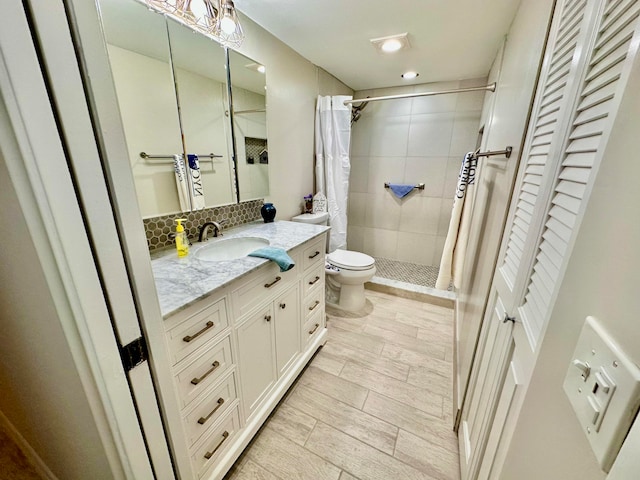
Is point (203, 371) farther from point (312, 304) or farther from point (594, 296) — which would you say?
point (594, 296)

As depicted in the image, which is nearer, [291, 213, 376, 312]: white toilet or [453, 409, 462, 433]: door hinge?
[453, 409, 462, 433]: door hinge

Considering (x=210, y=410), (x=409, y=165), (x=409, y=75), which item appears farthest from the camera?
(x=409, y=165)

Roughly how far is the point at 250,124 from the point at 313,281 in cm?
117

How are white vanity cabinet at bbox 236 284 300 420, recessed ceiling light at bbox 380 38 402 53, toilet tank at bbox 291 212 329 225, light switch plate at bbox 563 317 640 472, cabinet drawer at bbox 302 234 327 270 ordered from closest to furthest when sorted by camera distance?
light switch plate at bbox 563 317 640 472 → white vanity cabinet at bbox 236 284 300 420 → cabinet drawer at bbox 302 234 327 270 → recessed ceiling light at bbox 380 38 402 53 → toilet tank at bbox 291 212 329 225

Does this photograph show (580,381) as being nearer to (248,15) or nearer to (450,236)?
(450,236)

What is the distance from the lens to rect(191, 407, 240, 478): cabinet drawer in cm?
99

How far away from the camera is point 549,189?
625 mm

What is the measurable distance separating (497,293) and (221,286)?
3.46ft

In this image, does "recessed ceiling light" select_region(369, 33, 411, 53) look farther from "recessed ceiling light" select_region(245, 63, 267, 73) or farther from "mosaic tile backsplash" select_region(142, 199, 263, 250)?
"mosaic tile backsplash" select_region(142, 199, 263, 250)

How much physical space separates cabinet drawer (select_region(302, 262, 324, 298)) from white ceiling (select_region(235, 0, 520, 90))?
158 centimetres

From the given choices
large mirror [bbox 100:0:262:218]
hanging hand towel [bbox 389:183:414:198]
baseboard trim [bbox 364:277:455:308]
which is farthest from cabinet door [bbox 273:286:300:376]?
hanging hand towel [bbox 389:183:414:198]

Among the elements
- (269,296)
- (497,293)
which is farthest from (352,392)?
(497,293)

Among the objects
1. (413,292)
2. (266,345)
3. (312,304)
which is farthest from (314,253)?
(413,292)

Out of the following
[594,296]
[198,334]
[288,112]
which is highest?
[288,112]
